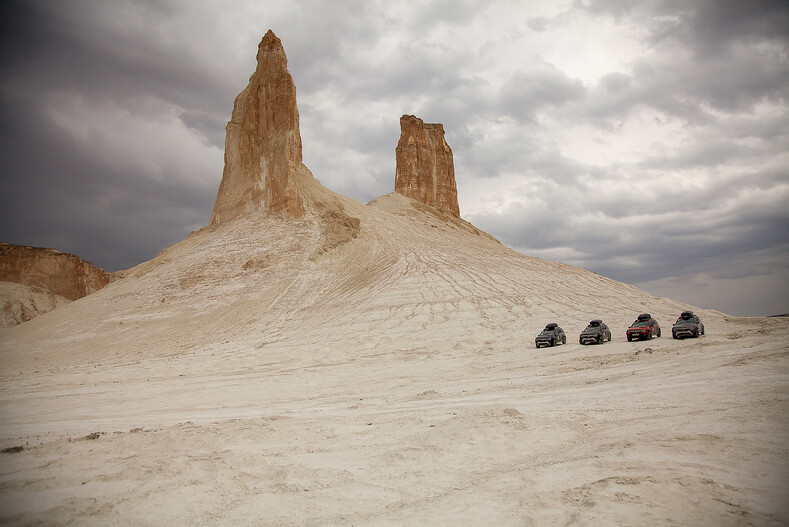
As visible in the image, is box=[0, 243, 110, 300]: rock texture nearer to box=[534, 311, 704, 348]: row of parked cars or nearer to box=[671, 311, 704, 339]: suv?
box=[534, 311, 704, 348]: row of parked cars

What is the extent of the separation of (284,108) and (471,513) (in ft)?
164

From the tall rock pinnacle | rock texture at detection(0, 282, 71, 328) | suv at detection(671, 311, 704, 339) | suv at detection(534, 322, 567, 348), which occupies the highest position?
the tall rock pinnacle

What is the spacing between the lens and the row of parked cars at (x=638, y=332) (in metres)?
19.6

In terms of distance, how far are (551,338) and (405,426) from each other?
46.1 feet

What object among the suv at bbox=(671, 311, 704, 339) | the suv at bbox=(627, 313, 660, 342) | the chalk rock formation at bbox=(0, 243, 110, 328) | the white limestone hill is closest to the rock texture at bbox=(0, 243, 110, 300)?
the chalk rock formation at bbox=(0, 243, 110, 328)

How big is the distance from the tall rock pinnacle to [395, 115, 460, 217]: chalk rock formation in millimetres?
32403

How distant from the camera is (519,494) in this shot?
5.25 metres

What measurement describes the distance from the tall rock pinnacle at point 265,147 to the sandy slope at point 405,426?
21.7 metres

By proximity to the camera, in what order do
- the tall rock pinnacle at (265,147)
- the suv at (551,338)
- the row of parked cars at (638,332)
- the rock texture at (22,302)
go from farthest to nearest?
the rock texture at (22,302) → the tall rock pinnacle at (265,147) → the suv at (551,338) → the row of parked cars at (638,332)

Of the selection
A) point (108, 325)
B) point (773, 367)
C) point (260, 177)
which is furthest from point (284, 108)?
point (773, 367)

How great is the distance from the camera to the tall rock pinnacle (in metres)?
46.5

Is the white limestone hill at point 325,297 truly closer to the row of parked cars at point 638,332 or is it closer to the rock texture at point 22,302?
the row of parked cars at point 638,332

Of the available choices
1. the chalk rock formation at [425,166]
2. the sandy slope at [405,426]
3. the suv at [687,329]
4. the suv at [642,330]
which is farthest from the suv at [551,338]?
the chalk rock formation at [425,166]

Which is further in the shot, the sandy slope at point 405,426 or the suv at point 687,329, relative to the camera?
the suv at point 687,329
